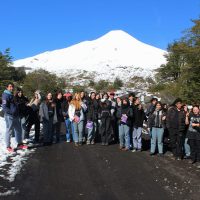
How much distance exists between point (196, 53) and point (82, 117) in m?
23.9

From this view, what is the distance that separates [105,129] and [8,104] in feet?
11.8

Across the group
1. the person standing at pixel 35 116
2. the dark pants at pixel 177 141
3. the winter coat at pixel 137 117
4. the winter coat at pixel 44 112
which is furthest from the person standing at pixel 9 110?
the dark pants at pixel 177 141

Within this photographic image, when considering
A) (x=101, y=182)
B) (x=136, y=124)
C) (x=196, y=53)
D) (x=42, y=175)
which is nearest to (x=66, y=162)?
(x=42, y=175)

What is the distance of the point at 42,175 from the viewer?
26.5ft

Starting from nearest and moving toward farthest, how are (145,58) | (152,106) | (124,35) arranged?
(152,106) → (145,58) → (124,35)

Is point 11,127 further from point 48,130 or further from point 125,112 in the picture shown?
point 125,112

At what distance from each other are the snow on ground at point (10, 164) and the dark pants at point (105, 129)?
2609 millimetres

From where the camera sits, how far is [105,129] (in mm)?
12406

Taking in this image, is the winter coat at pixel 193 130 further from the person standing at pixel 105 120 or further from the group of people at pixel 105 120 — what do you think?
the person standing at pixel 105 120

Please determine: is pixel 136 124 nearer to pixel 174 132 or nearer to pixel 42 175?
pixel 174 132

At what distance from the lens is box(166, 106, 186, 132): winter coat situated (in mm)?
10562

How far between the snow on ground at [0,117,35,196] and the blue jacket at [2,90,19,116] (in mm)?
1157

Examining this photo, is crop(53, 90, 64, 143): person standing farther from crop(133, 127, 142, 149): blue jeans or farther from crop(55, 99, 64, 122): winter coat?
crop(133, 127, 142, 149): blue jeans

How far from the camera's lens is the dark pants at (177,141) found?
1046 centimetres
